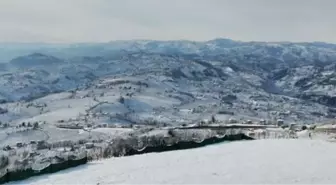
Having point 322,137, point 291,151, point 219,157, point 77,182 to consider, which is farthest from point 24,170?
point 322,137

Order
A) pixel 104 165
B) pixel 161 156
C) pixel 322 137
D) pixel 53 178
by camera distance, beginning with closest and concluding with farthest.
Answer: pixel 53 178, pixel 104 165, pixel 161 156, pixel 322 137

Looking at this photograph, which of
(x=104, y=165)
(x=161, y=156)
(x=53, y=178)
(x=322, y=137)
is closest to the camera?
(x=53, y=178)

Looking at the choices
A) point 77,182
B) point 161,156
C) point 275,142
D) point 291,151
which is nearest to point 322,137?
point 275,142

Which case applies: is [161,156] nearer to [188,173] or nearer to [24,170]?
[188,173]

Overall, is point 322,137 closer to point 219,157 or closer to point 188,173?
point 219,157

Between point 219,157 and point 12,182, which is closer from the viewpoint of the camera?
point 12,182

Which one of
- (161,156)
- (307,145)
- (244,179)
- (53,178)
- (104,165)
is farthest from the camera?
(307,145)
